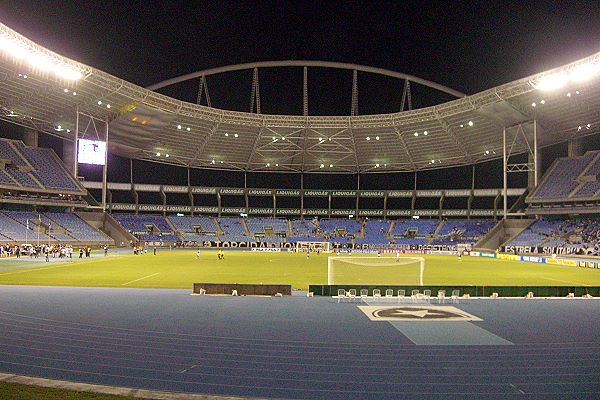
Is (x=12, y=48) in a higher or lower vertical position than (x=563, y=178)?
higher

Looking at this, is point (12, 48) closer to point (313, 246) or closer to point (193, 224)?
point (193, 224)

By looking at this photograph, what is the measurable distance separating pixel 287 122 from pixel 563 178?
40.1 meters

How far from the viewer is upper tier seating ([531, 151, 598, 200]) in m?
63.0

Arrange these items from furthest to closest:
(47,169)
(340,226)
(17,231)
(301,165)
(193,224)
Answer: (340,226) → (301,165) → (193,224) → (47,169) → (17,231)

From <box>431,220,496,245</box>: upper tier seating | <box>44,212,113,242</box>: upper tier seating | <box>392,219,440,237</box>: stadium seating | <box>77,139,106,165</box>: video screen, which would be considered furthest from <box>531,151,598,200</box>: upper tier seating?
<box>44,212,113,242</box>: upper tier seating

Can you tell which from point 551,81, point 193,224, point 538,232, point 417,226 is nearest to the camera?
point 551,81

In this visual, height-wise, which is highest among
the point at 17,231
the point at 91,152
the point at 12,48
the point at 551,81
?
the point at 12,48

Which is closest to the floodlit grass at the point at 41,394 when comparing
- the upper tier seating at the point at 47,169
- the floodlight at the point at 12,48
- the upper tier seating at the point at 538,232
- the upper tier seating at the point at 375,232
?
the floodlight at the point at 12,48

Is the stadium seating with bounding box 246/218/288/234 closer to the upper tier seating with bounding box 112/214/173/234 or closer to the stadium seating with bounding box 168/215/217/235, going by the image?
the stadium seating with bounding box 168/215/217/235

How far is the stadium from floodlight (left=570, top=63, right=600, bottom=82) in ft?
0.78

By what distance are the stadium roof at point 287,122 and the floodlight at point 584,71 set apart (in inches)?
3.8

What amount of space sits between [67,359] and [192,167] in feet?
253

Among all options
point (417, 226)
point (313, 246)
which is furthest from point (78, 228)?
point (417, 226)

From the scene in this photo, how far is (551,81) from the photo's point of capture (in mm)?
44719
